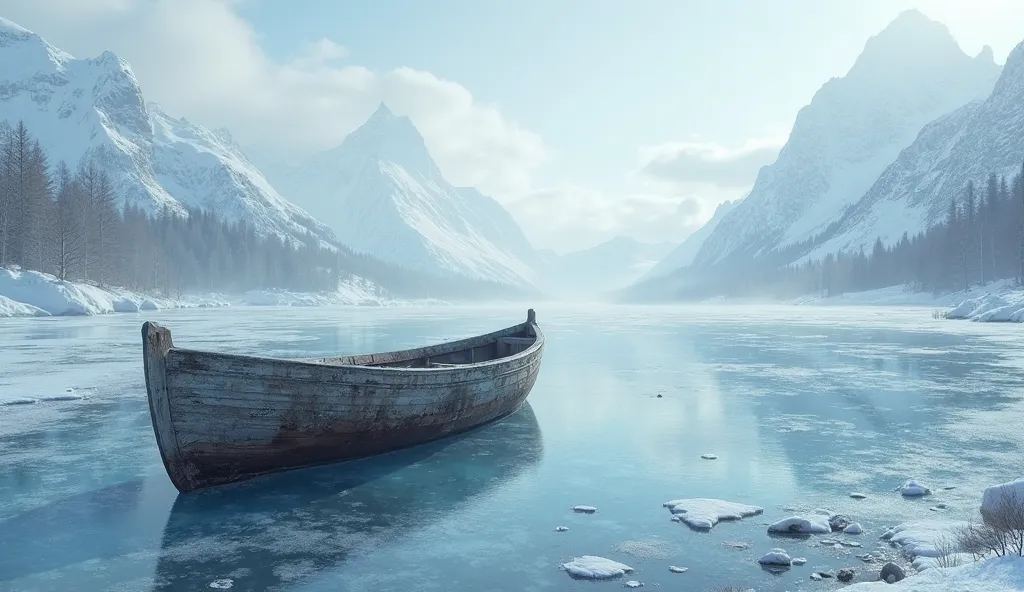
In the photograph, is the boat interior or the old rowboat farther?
the boat interior

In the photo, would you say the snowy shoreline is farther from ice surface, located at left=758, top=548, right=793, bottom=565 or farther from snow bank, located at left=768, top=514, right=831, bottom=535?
ice surface, located at left=758, top=548, right=793, bottom=565

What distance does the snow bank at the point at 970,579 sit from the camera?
243 inches

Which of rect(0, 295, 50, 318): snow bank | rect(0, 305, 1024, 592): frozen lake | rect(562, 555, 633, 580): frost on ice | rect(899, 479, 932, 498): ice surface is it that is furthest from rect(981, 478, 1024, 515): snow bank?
rect(0, 295, 50, 318): snow bank

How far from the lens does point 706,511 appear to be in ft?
34.4

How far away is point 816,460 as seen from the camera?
44.8 ft

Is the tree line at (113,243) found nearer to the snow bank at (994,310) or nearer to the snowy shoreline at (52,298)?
the snowy shoreline at (52,298)

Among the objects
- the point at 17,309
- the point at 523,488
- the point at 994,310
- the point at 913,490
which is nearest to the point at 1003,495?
the point at 913,490

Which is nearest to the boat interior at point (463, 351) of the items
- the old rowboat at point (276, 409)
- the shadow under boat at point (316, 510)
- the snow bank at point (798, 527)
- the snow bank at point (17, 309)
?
the old rowboat at point (276, 409)

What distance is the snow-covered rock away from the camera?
843 cm

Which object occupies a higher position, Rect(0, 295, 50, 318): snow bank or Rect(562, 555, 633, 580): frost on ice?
Rect(0, 295, 50, 318): snow bank

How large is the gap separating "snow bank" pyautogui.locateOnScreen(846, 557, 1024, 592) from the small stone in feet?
1.25

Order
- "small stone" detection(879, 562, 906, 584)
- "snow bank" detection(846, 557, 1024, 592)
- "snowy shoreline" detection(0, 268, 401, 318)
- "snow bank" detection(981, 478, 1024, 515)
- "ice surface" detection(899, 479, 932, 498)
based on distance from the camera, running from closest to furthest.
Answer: "snow bank" detection(846, 557, 1024, 592)
"small stone" detection(879, 562, 906, 584)
"snow bank" detection(981, 478, 1024, 515)
"ice surface" detection(899, 479, 932, 498)
"snowy shoreline" detection(0, 268, 401, 318)

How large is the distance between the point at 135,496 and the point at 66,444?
4.75 meters

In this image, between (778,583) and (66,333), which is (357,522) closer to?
(778,583)
